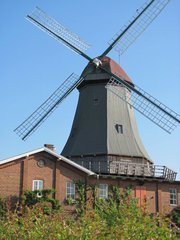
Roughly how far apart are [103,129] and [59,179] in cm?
543

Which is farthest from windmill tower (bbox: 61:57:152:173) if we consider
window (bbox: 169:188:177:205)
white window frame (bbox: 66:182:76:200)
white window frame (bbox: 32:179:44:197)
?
white window frame (bbox: 32:179:44:197)

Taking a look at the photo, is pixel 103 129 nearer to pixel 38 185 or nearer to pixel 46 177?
pixel 46 177

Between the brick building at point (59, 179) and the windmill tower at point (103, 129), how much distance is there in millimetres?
1210

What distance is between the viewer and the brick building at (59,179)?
27281 mm

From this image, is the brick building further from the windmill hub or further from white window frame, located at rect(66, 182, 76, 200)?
the windmill hub

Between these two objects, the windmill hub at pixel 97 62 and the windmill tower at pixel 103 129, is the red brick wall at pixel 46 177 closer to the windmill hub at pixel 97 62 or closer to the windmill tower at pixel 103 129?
the windmill tower at pixel 103 129

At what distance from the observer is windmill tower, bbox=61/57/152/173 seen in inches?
1216

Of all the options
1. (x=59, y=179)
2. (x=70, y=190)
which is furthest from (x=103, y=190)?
(x=59, y=179)

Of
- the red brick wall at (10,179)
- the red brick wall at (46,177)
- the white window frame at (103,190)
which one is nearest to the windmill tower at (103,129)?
the white window frame at (103,190)

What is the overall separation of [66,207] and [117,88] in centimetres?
1003

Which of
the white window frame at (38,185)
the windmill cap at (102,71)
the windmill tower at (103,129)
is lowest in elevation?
the white window frame at (38,185)

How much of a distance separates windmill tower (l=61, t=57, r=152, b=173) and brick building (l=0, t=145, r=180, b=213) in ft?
3.97

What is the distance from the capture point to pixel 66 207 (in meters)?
28.2

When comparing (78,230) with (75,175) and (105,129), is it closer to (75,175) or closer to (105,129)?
(75,175)
